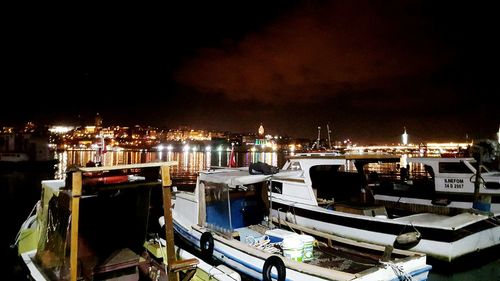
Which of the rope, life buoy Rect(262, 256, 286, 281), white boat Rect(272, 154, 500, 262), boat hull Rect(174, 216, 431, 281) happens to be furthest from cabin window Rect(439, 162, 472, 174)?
life buoy Rect(262, 256, 286, 281)

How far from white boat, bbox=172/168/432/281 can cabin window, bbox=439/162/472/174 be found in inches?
387

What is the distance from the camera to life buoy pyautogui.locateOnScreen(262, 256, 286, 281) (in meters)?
7.40

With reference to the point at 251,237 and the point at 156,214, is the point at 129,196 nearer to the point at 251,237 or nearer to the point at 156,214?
the point at 251,237

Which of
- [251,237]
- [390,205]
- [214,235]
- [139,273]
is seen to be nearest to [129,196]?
[139,273]

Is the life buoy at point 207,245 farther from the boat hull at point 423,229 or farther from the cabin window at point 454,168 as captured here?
the cabin window at point 454,168

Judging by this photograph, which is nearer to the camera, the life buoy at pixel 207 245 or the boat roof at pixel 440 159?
the life buoy at pixel 207 245

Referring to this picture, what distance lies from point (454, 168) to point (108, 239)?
1672cm

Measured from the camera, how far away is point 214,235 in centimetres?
975

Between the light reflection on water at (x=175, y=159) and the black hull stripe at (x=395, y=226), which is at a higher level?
the black hull stripe at (x=395, y=226)

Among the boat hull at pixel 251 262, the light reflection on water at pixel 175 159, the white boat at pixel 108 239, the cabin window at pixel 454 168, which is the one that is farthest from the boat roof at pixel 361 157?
the light reflection on water at pixel 175 159

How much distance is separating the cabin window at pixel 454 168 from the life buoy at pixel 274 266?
13.4 m

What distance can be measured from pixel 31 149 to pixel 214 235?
54.9 metres

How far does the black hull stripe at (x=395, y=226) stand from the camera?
10289mm

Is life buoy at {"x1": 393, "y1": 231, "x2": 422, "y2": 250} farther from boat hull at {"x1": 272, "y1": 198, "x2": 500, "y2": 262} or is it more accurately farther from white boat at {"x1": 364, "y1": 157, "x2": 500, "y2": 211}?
white boat at {"x1": 364, "y1": 157, "x2": 500, "y2": 211}
